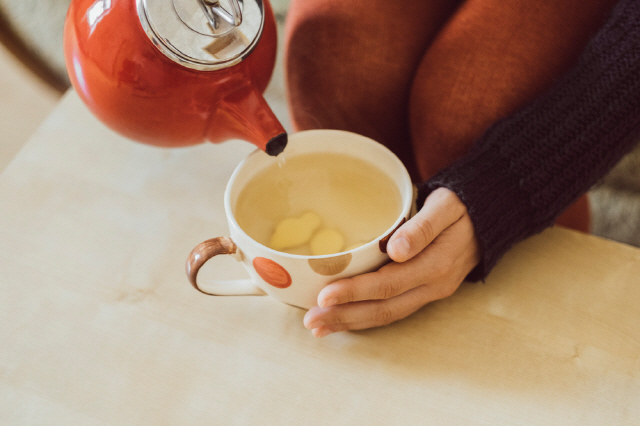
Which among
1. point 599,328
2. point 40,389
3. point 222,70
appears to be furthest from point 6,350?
point 599,328

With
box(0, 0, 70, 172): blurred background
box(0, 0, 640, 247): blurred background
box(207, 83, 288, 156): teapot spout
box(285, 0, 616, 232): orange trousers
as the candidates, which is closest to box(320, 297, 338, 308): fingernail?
box(207, 83, 288, 156): teapot spout

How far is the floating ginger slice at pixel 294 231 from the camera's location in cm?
44

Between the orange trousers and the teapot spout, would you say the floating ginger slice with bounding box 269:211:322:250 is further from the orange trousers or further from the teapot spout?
the orange trousers

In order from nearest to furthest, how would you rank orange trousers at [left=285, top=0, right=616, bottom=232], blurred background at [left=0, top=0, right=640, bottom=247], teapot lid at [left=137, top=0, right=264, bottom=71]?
teapot lid at [left=137, top=0, right=264, bottom=71] → orange trousers at [left=285, top=0, right=616, bottom=232] → blurred background at [left=0, top=0, right=640, bottom=247]

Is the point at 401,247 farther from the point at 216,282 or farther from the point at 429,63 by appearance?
the point at 429,63

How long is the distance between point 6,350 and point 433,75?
49 centimetres

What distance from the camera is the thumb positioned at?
395mm

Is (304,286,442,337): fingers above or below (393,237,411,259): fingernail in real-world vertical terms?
below

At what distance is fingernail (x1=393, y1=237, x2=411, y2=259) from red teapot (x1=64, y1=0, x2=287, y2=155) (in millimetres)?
128

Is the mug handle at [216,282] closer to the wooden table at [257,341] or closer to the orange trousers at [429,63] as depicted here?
the wooden table at [257,341]

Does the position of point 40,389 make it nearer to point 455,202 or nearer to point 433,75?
point 455,202

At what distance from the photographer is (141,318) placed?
0.46 m

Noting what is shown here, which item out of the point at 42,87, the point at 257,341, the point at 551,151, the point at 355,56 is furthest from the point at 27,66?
the point at 551,151

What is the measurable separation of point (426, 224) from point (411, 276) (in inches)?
1.7
